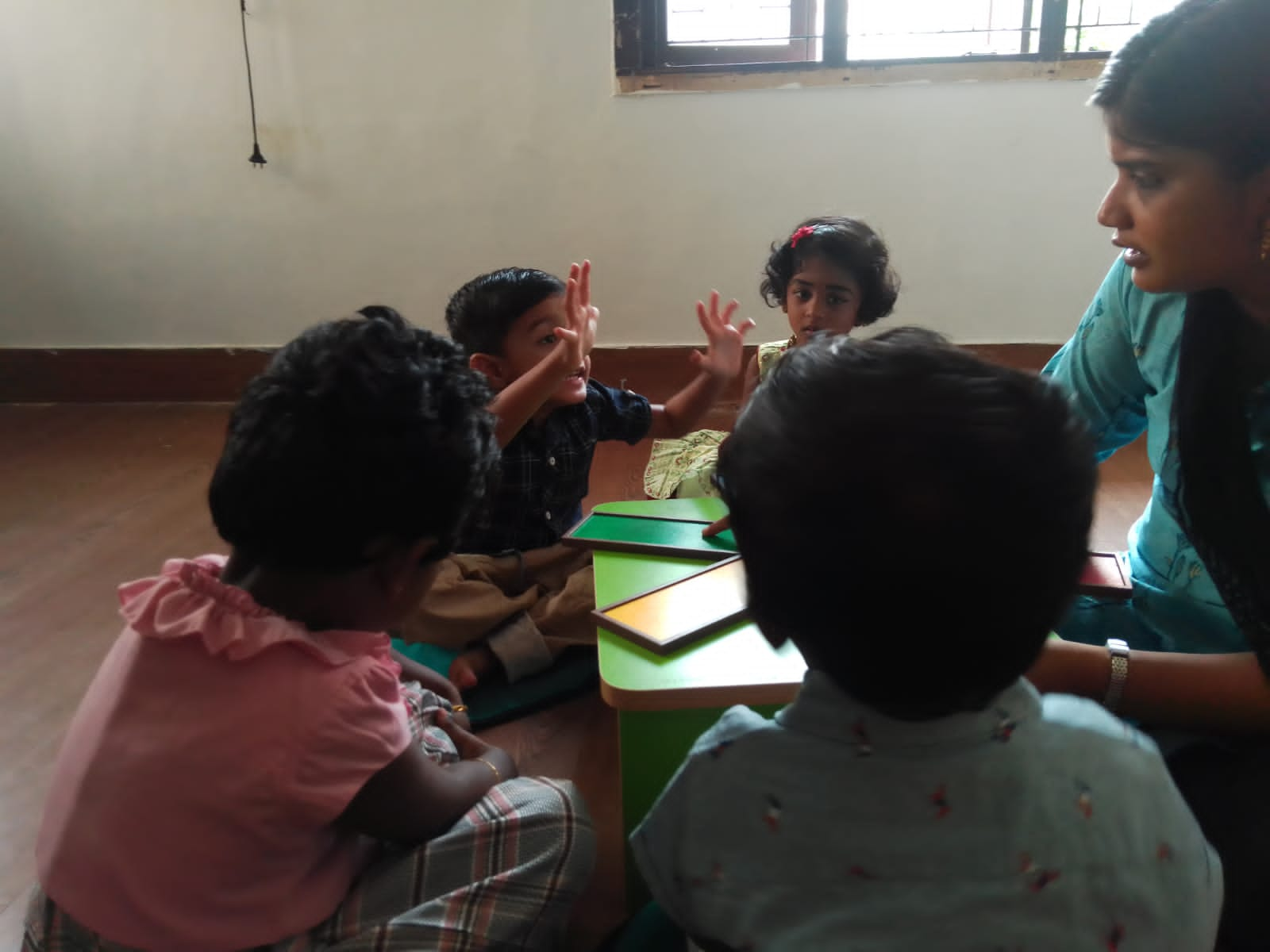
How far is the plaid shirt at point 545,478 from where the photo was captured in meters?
1.43

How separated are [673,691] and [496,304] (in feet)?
2.49

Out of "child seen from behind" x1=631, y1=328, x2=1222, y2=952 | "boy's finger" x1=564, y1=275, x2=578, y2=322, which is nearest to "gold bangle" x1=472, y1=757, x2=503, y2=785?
"child seen from behind" x1=631, y1=328, x2=1222, y2=952

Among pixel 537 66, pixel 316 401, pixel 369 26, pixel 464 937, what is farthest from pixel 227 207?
pixel 464 937

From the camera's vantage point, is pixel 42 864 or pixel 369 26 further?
pixel 369 26

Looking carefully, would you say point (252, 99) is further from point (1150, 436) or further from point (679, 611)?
point (1150, 436)

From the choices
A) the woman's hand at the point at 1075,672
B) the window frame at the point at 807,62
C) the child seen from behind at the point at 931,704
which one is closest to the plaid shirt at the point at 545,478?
the woman's hand at the point at 1075,672

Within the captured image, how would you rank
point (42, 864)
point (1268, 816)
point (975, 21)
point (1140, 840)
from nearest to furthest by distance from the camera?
1. point (1140, 840)
2. point (42, 864)
3. point (1268, 816)
4. point (975, 21)

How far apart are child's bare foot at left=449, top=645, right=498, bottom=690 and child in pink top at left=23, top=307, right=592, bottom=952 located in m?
0.53

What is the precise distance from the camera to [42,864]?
666 mm

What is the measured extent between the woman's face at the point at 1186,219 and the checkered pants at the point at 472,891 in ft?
2.36

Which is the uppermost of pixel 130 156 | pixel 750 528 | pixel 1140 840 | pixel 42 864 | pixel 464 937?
pixel 130 156

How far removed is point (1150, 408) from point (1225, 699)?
0.35 meters

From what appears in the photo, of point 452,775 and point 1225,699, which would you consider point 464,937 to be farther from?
point 1225,699

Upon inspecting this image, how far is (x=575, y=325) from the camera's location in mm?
1278
